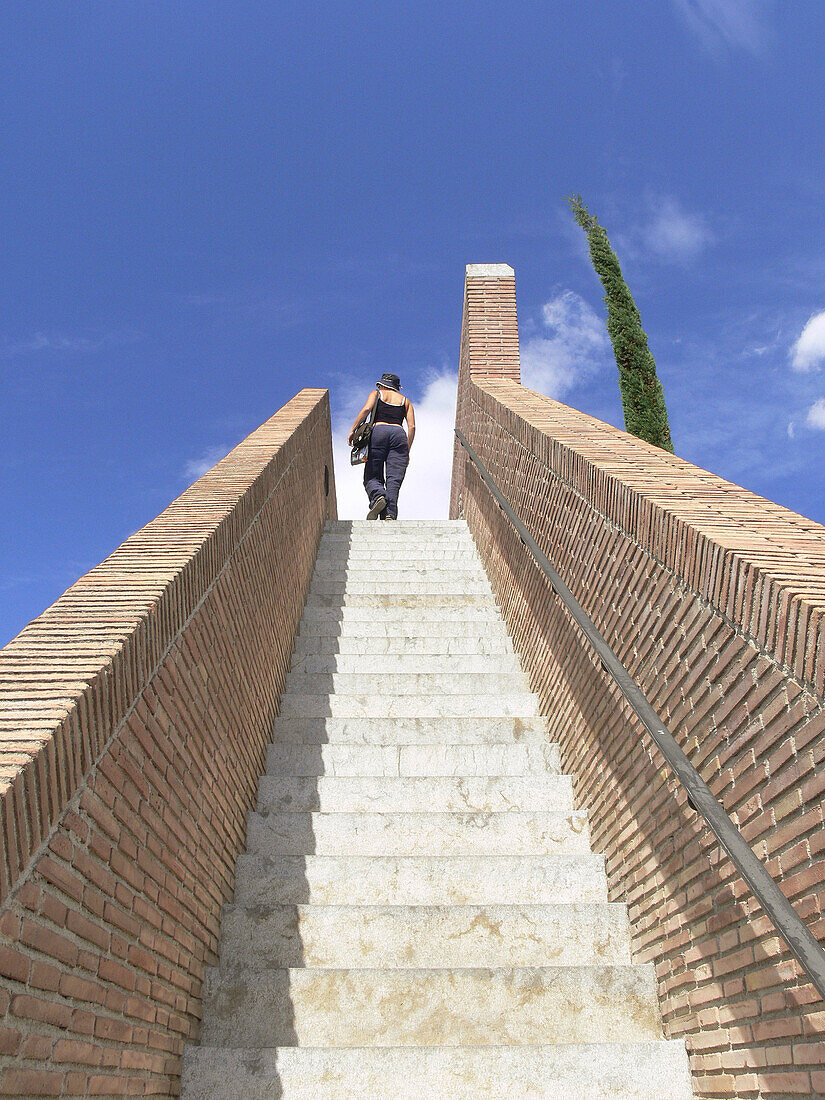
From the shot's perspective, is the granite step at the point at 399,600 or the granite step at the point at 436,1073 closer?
the granite step at the point at 436,1073

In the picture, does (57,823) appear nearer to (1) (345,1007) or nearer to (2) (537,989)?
(1) (345,1007)

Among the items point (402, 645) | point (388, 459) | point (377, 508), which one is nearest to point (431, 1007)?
point (402, 645)

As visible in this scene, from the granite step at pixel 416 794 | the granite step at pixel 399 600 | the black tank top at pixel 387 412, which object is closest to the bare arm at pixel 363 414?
the black tank top at pixel 387 412

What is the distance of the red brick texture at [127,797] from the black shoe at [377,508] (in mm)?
4320

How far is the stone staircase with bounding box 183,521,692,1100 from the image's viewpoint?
97.2 inches

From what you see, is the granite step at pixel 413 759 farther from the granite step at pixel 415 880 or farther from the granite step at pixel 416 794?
the granite step at pixel 415 880

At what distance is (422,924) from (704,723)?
1.29 metres

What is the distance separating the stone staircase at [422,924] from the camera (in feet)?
8.10

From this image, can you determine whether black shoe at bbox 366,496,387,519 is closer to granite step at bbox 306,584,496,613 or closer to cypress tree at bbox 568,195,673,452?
granite step at bbox 306,584,496,613

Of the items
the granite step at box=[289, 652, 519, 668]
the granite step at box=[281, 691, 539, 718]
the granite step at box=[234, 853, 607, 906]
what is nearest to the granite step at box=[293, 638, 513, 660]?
the granite step at box=[289, 652, 519, 668]

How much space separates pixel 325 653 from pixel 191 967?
252 centimetres

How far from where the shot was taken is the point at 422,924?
9.75 ft

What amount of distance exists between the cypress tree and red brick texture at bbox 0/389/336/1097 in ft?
A: 27.2

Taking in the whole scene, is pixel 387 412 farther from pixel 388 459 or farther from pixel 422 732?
pixel 422 732
